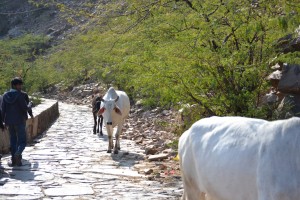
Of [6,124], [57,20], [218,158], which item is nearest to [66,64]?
[57,20]

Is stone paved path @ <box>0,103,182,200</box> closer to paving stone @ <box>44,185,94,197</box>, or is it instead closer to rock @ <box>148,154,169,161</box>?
paving stone @ <box>44,185,94,197</box>

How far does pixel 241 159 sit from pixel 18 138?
6.87 meters

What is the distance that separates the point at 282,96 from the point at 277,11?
1648 mm

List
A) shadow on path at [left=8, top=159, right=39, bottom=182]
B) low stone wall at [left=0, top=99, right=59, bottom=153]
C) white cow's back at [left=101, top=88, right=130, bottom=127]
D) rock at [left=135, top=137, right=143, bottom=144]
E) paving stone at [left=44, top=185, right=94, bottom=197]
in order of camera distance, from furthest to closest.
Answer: rock at [left=135, top=137, right=143, bottom=144] < white cow's back at [left=101, top=88, right=130, bottom=127] < low stone wall at [left=0, top=99, right=59, bottom=153] < shadow on path at [left=8, top=159, right=39, bottom=182] < paving stone at [left=44, top=185, right=94, bottom=197]

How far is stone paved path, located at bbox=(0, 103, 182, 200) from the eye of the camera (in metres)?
8.03

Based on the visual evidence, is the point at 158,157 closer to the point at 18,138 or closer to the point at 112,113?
the point at 112,113

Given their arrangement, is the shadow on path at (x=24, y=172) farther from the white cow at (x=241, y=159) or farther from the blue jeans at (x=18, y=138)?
the white cow at (x=241, y=159)

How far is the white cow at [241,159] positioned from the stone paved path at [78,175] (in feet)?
10.4

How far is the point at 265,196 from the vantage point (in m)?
3.70

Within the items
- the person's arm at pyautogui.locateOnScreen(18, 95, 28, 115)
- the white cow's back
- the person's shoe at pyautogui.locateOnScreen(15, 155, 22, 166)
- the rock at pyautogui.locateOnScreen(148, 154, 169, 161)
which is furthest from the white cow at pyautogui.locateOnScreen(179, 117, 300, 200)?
the white cow's back

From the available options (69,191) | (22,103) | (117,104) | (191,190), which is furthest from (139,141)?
(191,190)

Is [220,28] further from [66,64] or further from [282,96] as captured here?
[66,64]

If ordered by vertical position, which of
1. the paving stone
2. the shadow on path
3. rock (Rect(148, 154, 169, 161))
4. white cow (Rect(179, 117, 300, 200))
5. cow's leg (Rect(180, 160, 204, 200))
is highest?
white cow (Rect(179, 117, 300, 200))

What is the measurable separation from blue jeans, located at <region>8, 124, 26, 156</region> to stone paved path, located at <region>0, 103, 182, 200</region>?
1.05 feet
